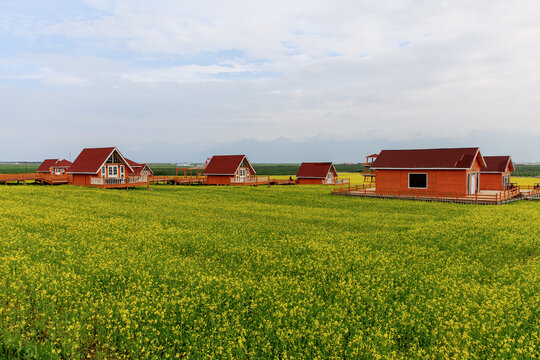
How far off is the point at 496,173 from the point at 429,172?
46.6ft

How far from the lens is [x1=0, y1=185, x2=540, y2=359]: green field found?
7.21 m

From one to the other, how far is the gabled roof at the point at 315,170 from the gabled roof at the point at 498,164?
28.3m

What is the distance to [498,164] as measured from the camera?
4675 cm

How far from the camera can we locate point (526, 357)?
6.83m

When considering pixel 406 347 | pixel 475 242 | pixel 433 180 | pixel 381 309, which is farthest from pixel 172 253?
pixel 433 180

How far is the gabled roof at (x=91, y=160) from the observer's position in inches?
1864

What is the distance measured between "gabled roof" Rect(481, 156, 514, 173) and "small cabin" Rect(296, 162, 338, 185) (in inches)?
1113

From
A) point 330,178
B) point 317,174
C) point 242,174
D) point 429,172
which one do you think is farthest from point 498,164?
point 242,174

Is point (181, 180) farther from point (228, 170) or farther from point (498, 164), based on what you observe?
point (498, 164)

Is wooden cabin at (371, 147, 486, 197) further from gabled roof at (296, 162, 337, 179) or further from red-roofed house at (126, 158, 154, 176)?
red-roofed house at (126, 158, 154, 176)

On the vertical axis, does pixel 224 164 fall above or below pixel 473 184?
above

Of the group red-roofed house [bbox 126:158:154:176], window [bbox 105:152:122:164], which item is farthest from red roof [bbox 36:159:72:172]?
window [bbox 105:152:122:164]

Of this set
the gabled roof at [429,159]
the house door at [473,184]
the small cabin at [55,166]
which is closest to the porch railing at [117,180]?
the gabled roof at [429,159]

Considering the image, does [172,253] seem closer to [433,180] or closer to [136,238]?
[136,238]
